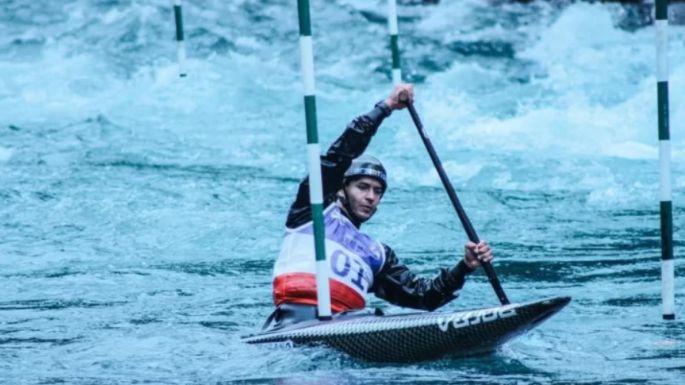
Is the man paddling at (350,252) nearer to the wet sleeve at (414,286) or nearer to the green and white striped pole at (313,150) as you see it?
the wet sleeve at (414,286)

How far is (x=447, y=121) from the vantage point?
1205 cm

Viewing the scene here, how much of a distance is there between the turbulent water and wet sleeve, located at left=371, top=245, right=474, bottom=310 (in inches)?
13.4

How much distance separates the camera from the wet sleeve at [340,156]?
5.70 metres

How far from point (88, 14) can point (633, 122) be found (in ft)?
20.7

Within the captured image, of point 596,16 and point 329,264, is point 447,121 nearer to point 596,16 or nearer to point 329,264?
point 596,16

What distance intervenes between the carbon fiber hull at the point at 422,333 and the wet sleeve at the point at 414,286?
425 millimetres

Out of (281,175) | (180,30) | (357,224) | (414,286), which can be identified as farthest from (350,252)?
(180,30)

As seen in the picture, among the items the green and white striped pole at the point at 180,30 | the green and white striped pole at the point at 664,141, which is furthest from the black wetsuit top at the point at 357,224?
the green and white striped pole at the point at 180,30

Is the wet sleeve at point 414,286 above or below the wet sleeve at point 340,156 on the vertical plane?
below

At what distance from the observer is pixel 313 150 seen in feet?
17.2

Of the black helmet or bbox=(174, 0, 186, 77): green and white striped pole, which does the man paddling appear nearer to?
the black helmet

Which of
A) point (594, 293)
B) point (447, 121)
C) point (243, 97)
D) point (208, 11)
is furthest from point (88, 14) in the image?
point (594, 293)

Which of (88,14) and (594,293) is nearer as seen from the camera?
(594,293)

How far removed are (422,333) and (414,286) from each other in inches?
26.4
